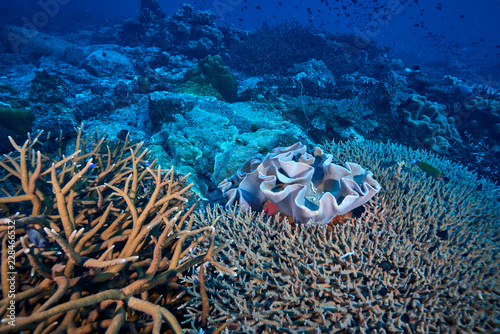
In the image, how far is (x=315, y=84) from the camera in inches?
367

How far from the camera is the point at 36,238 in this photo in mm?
1677

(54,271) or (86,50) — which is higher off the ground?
(86,50)

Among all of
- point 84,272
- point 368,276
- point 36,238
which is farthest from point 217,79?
point 368,276

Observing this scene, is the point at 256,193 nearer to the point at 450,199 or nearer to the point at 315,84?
the point at 450,199

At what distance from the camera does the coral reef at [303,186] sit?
2.25 m

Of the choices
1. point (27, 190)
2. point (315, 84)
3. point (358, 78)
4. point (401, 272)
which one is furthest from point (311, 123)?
point (358, 78)

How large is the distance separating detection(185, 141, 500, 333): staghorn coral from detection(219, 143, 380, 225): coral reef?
0.75 ft

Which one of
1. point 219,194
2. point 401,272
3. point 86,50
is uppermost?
point 86,50

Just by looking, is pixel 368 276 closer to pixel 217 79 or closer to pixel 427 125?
pixel 427 125

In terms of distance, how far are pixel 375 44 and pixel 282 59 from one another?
9319 millimetres

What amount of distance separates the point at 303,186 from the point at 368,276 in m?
1.01

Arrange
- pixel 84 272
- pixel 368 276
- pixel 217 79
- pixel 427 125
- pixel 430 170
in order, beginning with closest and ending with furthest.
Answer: pixel 84 272, pixel 368 276, pixel 430 170, pixel 427 125, pixel 217 79

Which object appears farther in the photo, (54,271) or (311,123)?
(311,123)

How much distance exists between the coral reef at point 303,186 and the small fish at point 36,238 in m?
1.85
